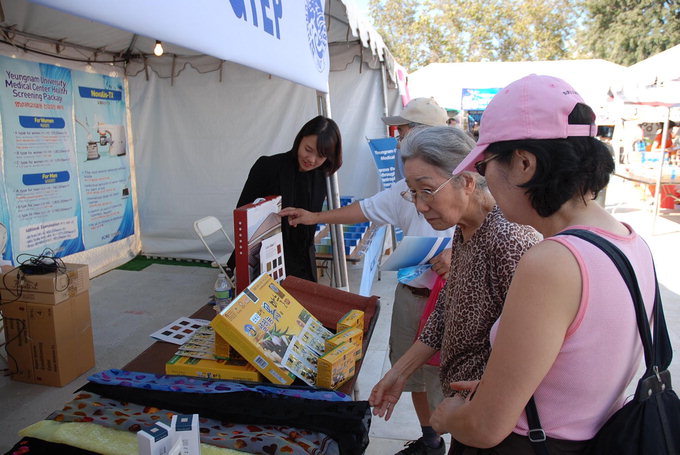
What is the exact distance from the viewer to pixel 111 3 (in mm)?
1122

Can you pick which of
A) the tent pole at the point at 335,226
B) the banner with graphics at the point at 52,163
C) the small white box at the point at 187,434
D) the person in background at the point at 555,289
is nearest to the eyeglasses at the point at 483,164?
the person in background at the point at 555,289

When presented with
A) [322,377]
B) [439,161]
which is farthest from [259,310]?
[439,161]

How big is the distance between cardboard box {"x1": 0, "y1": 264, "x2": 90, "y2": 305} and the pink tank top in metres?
2.88

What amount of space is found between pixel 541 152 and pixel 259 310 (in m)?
0.95

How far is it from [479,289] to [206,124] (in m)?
4.87

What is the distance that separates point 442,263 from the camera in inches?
77.7

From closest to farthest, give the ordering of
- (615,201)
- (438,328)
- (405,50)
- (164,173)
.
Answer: (438,328) → (164,173) → (615,201) → (405,50)

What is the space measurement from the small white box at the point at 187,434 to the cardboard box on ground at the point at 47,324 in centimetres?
237

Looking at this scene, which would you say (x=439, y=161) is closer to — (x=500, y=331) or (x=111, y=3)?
(x=500, y=331)

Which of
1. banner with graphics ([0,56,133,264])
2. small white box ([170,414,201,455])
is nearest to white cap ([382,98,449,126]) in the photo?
small white box ([170,414,201,455])

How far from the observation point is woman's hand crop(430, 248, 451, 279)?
77.7 inches

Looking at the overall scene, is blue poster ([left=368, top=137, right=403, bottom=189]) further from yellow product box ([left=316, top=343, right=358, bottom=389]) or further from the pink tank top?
the pink tank top

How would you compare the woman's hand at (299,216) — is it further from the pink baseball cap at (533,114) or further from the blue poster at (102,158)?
the blue poster at (102,158)

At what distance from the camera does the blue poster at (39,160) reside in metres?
3.98
